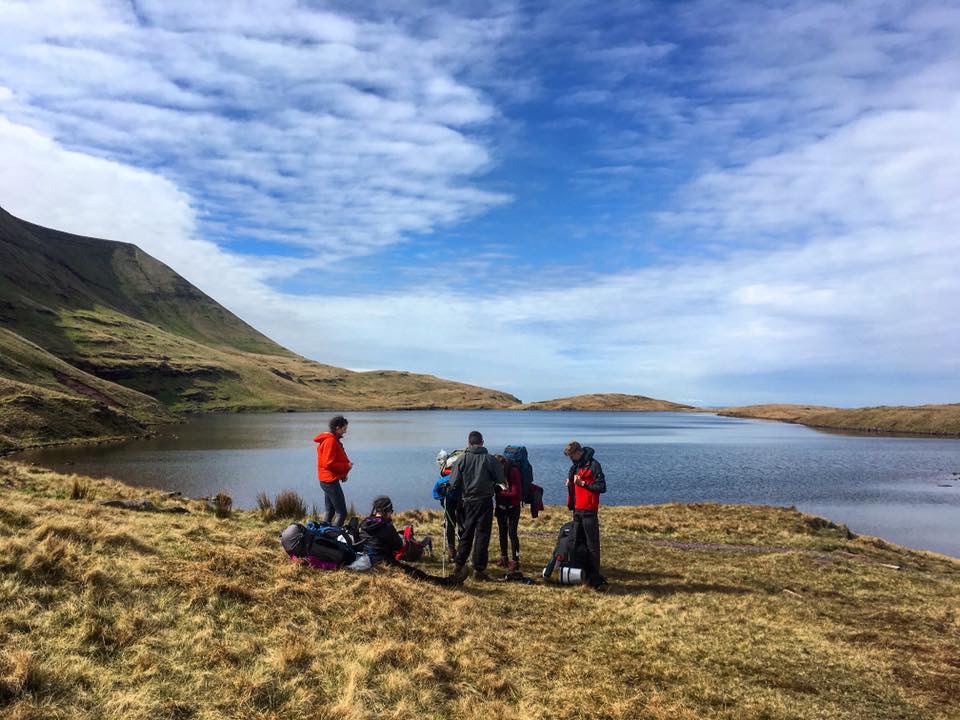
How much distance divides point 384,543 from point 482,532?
2130 millimetres

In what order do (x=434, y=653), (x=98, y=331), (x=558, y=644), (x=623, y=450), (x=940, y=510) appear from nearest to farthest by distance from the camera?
(x=434, y=653) → (x=558, y=644) → (x=940, y=510) → (x=623, y=450) → (x=98, y=331)

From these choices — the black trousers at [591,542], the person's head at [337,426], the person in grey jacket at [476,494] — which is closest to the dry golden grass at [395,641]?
the black trousers at [591,542]

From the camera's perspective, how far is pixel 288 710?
643 centimetres

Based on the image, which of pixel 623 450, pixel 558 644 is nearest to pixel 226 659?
pixel 558 644

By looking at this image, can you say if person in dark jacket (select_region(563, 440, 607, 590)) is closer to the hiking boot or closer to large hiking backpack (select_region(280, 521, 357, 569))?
the hiking boot

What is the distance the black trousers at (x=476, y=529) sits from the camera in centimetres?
1245

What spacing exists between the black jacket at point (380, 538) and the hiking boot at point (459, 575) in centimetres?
128

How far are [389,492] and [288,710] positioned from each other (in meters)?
32.8

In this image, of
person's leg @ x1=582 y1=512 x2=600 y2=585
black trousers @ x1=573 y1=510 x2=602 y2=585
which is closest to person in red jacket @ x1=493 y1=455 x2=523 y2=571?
black trousers @ x1=573 y1=510 x2=602 y2=585

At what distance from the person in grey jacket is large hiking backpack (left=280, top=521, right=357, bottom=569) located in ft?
8.30

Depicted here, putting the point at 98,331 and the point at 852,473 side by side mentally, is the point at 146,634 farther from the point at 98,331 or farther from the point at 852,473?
the point at 98,331

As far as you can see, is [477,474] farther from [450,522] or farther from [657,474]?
[657,474]

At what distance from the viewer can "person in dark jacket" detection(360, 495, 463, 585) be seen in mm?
11812

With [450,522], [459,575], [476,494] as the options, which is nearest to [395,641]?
[459,575]
